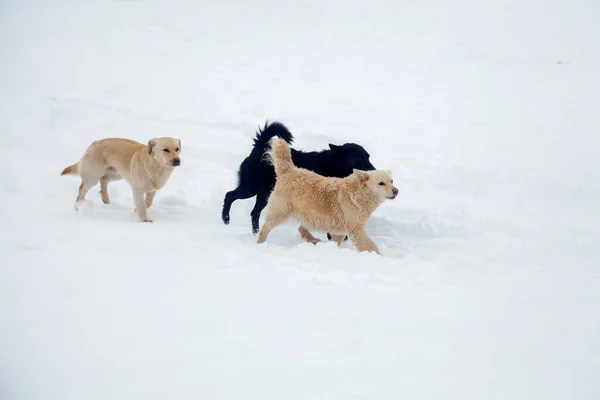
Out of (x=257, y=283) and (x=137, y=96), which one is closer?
(x=257, y=283)

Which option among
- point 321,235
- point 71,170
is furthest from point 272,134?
point 71,170

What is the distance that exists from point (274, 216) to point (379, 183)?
111cm

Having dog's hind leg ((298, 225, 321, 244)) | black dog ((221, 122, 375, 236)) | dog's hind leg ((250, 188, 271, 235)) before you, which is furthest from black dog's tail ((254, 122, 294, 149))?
dog's hind leg ((298, 225, 321, 244))

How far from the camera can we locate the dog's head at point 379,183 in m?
5.34

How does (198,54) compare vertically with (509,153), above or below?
above

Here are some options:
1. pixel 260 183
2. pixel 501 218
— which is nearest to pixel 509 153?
pixel 501 218

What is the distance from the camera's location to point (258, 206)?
255 inches

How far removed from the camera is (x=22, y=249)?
176 inches

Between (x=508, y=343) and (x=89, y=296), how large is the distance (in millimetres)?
2700

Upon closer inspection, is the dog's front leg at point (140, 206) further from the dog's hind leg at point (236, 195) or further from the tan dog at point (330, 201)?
the tan dog at point (330, 201)

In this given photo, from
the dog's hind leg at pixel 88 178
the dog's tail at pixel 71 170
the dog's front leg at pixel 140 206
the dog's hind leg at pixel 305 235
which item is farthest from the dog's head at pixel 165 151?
the dog's hind leg at pixel 305 235

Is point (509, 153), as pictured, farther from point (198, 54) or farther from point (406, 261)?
point (198, 54)

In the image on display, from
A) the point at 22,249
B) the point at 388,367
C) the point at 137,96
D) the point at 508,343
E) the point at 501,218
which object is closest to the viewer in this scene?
the point at 388,367

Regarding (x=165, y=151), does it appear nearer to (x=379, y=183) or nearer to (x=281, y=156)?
(x=281, y=156)
